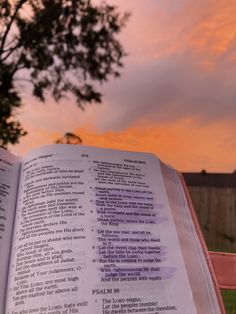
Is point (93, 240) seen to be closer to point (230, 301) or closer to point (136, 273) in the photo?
point (136, 273)

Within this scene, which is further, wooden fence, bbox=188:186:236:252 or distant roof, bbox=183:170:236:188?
distant roof, bbox=183:170:236:188

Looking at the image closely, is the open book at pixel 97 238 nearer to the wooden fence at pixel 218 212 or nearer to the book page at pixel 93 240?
the book page at pixel 93 240

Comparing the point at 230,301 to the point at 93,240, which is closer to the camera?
the point at 93,240

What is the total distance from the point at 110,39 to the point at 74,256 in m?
7.12

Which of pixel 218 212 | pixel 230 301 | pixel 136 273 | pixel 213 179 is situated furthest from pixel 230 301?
pixel 213 179

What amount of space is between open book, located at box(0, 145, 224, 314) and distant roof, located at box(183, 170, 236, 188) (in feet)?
23.2

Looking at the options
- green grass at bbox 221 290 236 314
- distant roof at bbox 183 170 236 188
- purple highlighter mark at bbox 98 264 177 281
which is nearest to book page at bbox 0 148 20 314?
purple highlighter mark at bbox 98 264 177 281

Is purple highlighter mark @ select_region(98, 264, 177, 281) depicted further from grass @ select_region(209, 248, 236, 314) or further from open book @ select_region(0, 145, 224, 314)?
grass @ select_region(209, 248, 236, 314)

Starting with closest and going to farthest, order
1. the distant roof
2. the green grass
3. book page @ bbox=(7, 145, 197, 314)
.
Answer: book page @ bbox=(7, 145, 197, 314), the green grass, the distant roof

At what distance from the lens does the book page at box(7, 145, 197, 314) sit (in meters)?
0.74

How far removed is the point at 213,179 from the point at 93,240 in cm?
729

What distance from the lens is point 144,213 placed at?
87 centimetres

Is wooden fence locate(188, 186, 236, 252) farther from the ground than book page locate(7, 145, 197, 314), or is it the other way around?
wooden fence locate(188, 186, 236, 252)

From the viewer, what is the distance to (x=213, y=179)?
7910 millimetres
